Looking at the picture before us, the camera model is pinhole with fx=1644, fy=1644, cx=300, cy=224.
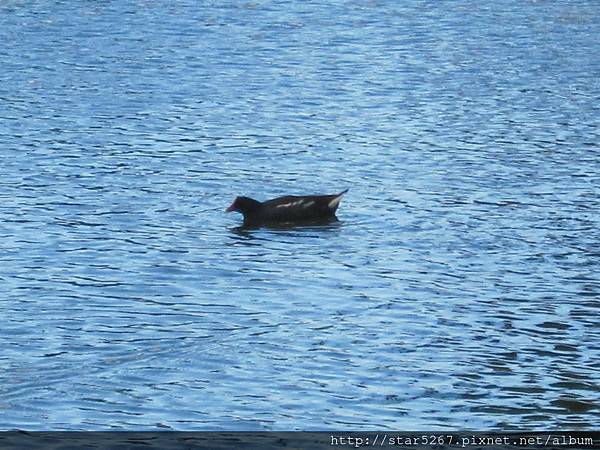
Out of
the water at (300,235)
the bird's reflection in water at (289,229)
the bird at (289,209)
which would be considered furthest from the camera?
the bird at (289,209)

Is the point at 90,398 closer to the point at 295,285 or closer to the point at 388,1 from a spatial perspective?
the point at 295,285

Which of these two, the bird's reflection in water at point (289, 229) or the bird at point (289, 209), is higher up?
the bird at point (289, 209)

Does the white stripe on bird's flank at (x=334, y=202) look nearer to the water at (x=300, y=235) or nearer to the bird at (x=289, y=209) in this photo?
the bird at (x=289, y=209)

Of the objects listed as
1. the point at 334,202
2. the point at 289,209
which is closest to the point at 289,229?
the point at 289,209

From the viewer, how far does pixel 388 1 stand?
160 feet

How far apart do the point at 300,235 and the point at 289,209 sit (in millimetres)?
402

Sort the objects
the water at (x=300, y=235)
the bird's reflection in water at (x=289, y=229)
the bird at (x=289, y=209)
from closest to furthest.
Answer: the water at (x=300, y=235) → the bird's reflection in water at (x=289, y=229) → the bird at (x=289, y=209)

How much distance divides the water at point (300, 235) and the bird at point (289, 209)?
8.4 inches

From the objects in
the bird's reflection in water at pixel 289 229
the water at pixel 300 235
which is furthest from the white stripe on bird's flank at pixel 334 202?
the water at pixel 300 235

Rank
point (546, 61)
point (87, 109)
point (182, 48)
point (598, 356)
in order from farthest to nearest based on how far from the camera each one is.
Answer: point (182, 48), point (546, 61), point (87, 109), point (598, 356)

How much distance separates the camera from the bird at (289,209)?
2200 cm

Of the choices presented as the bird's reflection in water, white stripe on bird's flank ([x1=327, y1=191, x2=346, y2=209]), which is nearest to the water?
the bird's reflection in water

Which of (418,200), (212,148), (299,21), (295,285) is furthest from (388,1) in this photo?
(295,285)

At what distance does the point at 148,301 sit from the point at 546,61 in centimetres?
2075
